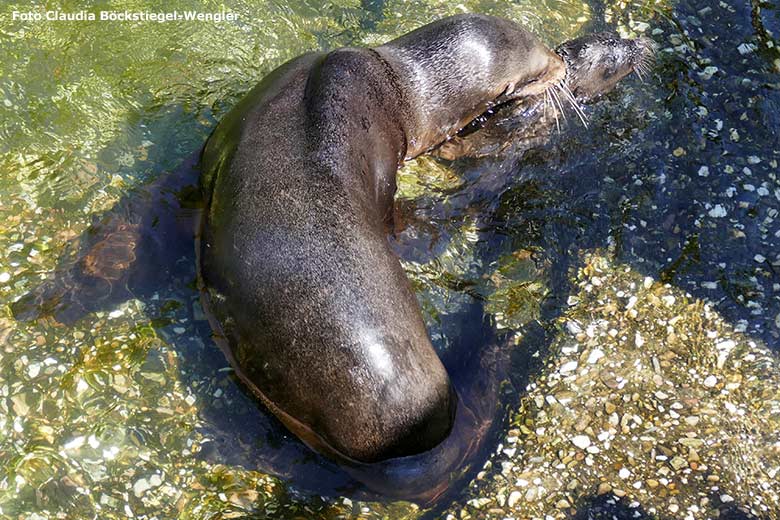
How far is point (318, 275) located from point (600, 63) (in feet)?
11.0

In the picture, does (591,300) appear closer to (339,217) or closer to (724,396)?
(724,396)

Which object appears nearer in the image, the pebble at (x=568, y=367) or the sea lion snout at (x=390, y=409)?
the sea lion snout at (x=390, y=409)

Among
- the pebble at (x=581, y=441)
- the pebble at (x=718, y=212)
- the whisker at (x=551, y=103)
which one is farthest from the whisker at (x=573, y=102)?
the pebble at (x=581, y=441)

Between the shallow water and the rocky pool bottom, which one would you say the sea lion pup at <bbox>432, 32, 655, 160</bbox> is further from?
the rocky pool bottom

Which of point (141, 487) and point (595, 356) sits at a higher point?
point (141, 487)

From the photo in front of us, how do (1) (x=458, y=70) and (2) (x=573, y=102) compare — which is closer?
(1) (x=458, y=70)

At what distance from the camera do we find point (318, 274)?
3834mm

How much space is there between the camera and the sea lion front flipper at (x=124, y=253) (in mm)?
4531

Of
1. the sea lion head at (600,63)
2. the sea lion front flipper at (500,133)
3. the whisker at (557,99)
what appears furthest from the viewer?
the sea lion head at (600,63)

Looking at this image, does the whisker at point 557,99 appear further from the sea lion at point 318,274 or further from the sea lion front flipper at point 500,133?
the sea lion at point 318,274

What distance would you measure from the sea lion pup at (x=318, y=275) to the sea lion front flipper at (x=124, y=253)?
0.27 metres

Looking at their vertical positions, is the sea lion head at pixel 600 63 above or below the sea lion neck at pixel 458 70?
below

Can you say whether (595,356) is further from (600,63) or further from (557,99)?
(600,63)

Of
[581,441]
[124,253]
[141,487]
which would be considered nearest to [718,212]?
[581,441]
